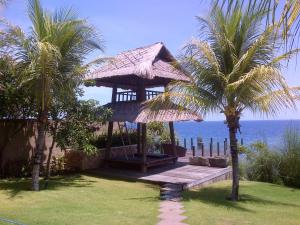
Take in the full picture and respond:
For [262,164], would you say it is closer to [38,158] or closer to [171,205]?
[171,205]

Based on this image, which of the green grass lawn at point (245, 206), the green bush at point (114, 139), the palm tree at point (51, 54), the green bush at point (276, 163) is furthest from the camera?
the green bush at point (114, 139)

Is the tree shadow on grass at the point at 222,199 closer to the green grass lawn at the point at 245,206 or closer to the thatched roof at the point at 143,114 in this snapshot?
the green grass lawn at the point at 245,206

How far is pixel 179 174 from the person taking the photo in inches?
532

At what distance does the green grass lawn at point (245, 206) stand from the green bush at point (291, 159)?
121cm

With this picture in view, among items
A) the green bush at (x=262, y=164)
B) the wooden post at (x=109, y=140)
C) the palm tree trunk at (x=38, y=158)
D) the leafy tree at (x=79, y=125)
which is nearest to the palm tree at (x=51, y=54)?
the palm tree trunk at (x=38, y=158)

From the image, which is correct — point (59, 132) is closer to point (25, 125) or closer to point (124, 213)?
point (25, 125)

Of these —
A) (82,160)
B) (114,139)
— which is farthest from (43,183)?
(114,139)

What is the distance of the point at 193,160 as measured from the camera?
16.1 metres

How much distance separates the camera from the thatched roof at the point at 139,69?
43.7 feet

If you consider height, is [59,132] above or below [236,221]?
above

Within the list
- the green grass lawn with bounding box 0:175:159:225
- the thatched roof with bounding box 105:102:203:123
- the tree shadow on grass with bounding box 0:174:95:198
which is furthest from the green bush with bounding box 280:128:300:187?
the tree shadow on grass with bounding box 0:174:95:198

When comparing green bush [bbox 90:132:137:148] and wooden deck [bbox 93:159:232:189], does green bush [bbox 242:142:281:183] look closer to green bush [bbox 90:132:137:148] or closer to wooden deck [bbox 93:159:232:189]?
wooden deck [bbox 93:159:232:189]

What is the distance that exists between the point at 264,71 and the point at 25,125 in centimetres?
863

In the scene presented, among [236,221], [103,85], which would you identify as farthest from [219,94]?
[103,85]
